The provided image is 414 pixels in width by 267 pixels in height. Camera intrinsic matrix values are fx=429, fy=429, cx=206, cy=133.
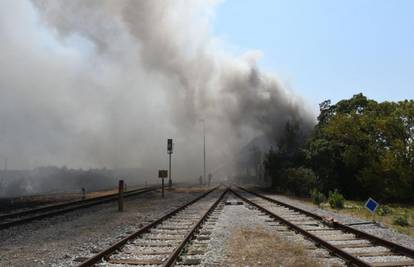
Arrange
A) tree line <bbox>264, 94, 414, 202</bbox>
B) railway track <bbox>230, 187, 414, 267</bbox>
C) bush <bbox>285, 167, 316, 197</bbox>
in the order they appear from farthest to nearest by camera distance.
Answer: bush <bbox>285, 167, 316, 197</bbox>, tree line <bbox>264, 94, 414, 202</bbox>, railway track <bbox>230, 187, 414, 267</bbox>

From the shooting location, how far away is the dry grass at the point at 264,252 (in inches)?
304

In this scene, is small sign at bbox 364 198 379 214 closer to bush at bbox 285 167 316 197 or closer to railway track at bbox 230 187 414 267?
railway track at bbox 230 187 414 267

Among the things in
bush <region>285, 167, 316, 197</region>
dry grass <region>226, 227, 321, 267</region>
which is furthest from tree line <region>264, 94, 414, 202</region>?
dry grass <region>226, 227, 321, 267</region>

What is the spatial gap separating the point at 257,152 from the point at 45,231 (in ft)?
224

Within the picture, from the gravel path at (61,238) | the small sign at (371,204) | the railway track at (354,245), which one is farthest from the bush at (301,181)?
the railway track at (354,245)

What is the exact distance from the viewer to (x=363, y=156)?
31.4 metres

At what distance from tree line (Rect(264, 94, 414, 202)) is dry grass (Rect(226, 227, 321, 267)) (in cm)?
1853

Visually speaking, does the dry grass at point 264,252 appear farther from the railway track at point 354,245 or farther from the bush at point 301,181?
the bush at point 301,181

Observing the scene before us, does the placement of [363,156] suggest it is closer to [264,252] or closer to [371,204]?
[371,204]

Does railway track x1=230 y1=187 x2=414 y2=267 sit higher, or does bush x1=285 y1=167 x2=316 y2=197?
bush x1=285 y1=167 x2=316 y2=197

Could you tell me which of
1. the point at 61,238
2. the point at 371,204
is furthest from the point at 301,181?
the point at 61,238

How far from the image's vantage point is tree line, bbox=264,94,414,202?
26683mm

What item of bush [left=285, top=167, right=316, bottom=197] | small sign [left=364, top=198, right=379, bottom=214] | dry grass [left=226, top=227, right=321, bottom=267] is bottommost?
dry grass [left=226, top=227, right=321, bottom=267]

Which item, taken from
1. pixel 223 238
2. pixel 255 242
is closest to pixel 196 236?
pixel 223 238
